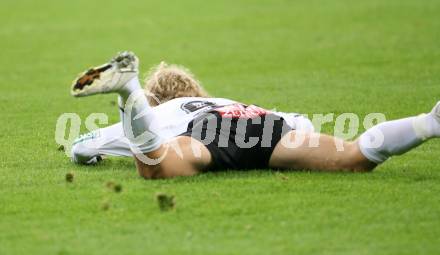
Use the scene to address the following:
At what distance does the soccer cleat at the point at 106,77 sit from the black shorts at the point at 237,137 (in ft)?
3.08

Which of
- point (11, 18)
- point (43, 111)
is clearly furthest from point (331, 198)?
point (11, 18)

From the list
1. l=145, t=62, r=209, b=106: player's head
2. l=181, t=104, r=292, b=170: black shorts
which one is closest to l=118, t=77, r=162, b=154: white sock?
l=181, t=104, r=292, b=170: black shorts

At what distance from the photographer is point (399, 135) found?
7.32 meters

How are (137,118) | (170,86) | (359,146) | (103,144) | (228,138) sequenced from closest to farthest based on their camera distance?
(137,118)
(359,146)
(228,138)
(103,144)
(170,86)

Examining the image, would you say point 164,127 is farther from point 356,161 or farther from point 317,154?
point 356,161

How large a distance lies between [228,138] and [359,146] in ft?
3.30

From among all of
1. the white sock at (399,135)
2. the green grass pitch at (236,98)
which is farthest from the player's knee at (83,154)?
the white sock at (399,135)

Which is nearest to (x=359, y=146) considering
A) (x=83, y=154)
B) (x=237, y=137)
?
(x=237, y=137)

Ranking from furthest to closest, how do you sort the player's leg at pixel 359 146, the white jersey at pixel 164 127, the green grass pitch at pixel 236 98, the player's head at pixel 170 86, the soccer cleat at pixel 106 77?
the player's head at pixel 170 86
the white jersey at pixel 164 127
the player's leg at pixel 359 146
the soccer cleat at pixel 106 77
the green grass pitch at pixel 236 98

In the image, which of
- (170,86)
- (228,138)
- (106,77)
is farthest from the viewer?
(170,86)

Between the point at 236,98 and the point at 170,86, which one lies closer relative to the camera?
Result: the point at 170,86

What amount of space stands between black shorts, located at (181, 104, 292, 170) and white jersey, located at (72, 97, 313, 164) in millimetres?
145

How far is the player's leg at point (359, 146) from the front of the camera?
729 centimetres

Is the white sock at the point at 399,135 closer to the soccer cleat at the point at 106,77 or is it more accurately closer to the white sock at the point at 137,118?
the white sock at the point at 137,118
